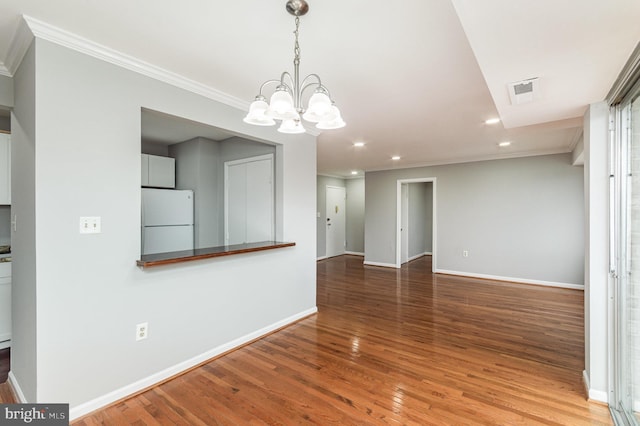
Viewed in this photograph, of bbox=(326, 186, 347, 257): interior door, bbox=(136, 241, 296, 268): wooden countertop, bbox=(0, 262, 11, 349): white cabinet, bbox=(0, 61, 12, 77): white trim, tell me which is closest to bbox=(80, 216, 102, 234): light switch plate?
bbox=(136, 241, 296, 268): wooden countertop

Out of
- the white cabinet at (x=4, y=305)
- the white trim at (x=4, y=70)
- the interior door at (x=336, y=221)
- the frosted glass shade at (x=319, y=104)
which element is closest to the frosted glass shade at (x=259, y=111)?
the frosted glass shade at (x=319, y=104)

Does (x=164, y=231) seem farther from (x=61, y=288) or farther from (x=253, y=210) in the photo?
(x=61, y=288)

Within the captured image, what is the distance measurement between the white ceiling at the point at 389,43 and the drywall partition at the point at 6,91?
0.88 feet

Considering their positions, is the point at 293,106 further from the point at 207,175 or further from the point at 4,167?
the point at 4,167

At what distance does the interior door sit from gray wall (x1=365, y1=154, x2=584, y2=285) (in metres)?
1.94

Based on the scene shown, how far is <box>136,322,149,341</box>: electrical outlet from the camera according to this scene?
2162 millimetres

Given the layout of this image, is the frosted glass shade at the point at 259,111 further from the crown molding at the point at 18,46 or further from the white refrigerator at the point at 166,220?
the white refrigerator at the point at 166,220

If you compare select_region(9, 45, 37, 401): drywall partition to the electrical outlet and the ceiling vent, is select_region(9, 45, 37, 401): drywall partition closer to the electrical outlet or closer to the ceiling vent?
the electrical outlet

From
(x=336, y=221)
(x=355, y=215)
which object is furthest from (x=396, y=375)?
(x=355, y=215)

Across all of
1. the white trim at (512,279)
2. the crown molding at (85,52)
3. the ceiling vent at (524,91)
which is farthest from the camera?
the white trim at (512,279)

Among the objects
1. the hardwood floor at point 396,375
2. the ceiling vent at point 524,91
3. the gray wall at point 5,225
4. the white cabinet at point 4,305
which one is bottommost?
the hardwood floor at point 396,375

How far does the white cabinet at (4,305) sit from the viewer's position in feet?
9.34

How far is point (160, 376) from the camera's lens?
2.27m

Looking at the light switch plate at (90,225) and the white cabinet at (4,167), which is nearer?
the light switch plate at (90,225)
